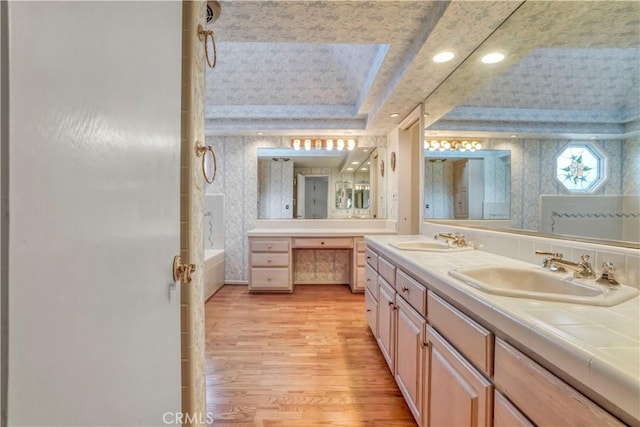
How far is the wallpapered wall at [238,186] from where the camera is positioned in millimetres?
4000

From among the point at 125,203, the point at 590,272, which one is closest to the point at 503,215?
the point at 590,272

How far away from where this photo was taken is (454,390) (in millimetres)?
982

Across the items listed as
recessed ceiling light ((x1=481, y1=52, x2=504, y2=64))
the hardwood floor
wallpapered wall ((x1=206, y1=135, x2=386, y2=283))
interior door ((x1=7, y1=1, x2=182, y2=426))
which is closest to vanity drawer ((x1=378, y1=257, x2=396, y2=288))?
the hardwood floor

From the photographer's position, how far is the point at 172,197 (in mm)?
769

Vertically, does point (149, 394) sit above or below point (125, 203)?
below

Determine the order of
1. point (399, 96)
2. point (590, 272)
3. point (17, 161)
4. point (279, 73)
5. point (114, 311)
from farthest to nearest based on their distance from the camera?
point (279, 73)
point (399, 96)
point (590, 272)
point (114, 311)
point (17, 161)

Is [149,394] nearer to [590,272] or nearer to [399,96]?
[590,272]

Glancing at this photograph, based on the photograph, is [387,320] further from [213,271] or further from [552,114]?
[213,271]

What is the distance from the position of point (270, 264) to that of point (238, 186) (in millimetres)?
1255

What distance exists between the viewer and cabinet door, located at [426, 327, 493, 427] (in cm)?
83

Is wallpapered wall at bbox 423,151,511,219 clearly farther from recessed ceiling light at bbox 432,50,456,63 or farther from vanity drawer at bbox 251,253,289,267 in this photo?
vanity drawer at bbox 251,253,289,267

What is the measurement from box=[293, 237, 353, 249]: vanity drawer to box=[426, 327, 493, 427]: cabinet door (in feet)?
7.88

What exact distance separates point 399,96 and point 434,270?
6.01 feet

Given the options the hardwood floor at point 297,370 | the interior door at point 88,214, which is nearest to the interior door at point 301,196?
the hardwood floor at point 297,370
